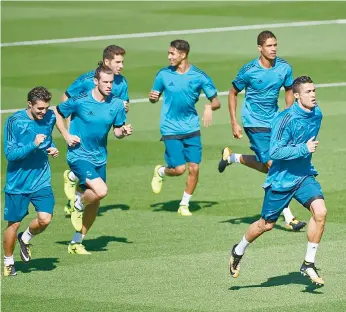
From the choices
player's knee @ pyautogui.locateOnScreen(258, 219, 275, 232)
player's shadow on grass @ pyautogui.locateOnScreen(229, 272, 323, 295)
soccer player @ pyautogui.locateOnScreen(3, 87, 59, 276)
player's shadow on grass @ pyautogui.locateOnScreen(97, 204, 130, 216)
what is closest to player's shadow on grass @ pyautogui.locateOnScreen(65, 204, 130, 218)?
player's shadow on grass @ pyautogui.locateOnScreen(97, 204, 130, 216)

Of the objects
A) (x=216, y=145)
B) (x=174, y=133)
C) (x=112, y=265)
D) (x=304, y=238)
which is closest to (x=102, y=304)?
(x=112, y=265)

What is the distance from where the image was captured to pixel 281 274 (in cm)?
1487

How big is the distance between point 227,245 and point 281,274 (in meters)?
1.77

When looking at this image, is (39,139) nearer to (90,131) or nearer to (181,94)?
(90,131)

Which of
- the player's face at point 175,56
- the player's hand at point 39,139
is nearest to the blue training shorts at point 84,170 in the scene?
the player's hand at point 39,139

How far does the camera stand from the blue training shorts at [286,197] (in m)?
14.1

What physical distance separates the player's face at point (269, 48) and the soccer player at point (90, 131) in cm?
253

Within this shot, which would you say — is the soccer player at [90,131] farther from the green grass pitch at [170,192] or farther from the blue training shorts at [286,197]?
the blue training shorts at [286,197]

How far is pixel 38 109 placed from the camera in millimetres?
14906

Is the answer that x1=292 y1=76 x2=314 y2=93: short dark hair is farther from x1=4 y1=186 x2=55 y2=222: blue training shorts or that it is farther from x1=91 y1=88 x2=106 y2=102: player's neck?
x1=4 y1=186 x2=55 y2=222: blue training shorts

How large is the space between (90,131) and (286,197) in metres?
3.30

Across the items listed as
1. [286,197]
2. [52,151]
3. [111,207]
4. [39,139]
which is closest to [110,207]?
[111,207]

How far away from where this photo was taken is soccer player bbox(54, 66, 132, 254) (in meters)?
16.1

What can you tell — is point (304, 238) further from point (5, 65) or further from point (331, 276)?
point (5, 65)
